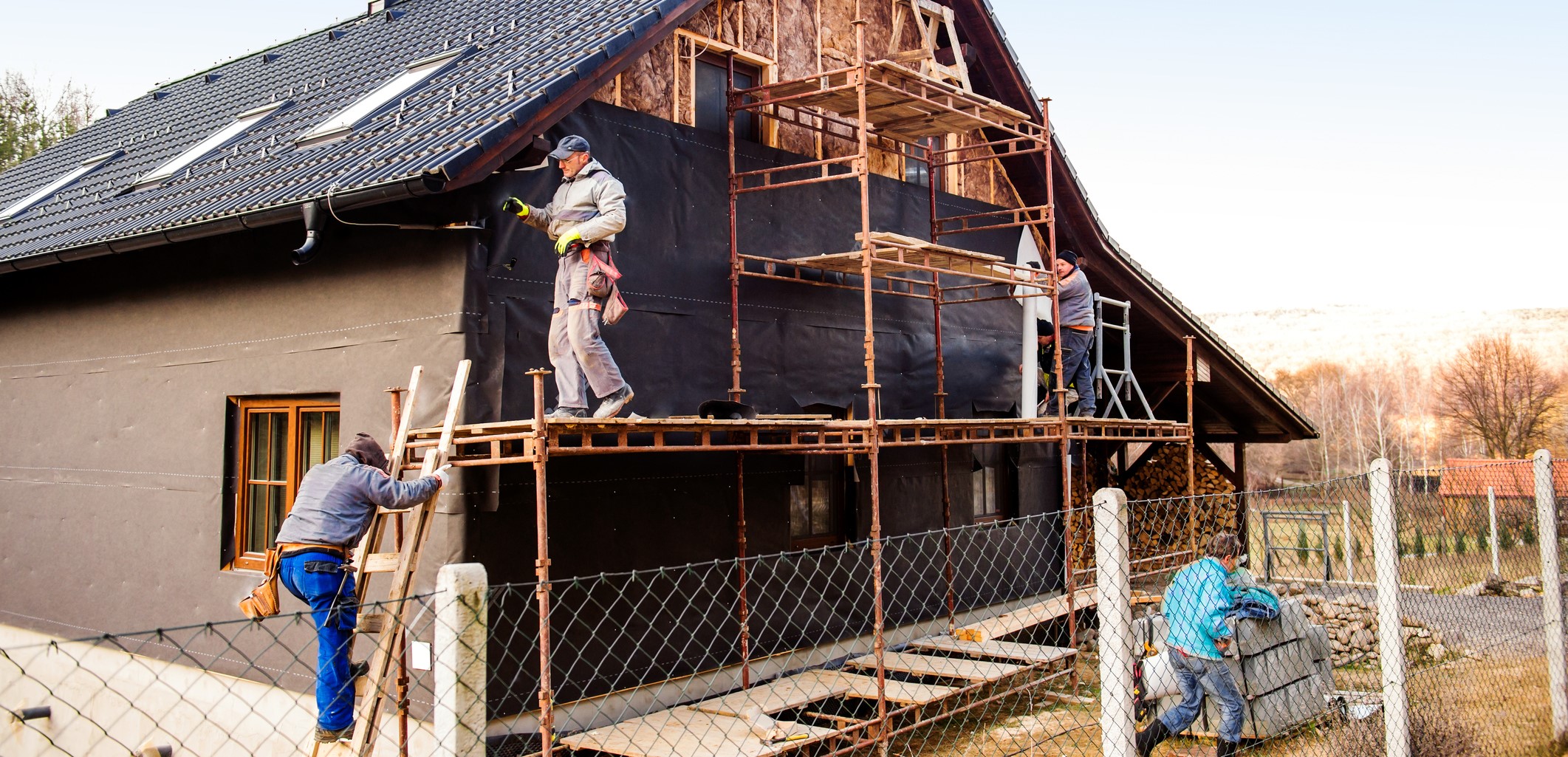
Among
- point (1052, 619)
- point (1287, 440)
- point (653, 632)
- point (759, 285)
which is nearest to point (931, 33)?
point (759, 285)

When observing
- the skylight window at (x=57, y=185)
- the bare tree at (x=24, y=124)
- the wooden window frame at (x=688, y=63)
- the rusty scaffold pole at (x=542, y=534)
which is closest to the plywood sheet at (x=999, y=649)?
the rusty scaffold pole at (x=542, y=534)

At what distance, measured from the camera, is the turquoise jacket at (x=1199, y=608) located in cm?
737

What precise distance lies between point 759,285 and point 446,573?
7219mm

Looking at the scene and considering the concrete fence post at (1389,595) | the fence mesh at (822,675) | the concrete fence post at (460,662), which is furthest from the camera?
the fence mesh at (822,675)

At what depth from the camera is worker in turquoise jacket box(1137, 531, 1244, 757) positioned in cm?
740

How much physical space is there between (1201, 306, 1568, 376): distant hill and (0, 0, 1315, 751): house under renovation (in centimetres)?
6335

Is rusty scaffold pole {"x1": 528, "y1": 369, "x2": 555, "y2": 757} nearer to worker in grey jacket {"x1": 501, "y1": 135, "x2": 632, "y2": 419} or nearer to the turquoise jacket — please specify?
worker in grey jacket {"x1": 501, "y1": 135, "x2": 632, "y2": 419}

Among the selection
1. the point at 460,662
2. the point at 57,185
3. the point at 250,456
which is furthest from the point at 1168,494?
the point at 460,662

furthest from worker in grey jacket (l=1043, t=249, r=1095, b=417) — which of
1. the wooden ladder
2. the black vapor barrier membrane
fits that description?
the wooden ladder

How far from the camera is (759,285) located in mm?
10109

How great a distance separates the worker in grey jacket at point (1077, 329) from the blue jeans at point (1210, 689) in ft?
16.2

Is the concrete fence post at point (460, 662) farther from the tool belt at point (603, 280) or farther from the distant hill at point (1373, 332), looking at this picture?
the distant hill at point (1373, 332)

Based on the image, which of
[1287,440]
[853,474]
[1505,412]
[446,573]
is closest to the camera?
[446,573]

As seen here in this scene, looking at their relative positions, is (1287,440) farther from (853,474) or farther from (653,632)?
(653,632)
